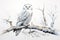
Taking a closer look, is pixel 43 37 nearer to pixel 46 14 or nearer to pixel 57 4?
pixel 46 14

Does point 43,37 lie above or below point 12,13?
below

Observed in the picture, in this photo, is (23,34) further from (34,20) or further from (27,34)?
(34,20)

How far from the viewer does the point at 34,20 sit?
1.28 metres

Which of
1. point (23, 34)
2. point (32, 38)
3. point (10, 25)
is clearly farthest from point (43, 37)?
point (10, 25)

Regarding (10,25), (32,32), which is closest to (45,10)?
(32,32)

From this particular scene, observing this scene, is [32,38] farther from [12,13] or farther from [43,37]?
[12,13]

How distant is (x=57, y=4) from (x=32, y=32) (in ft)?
1.46

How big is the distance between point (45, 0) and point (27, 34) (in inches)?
18.0

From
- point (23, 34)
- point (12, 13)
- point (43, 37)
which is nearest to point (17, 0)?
Answer: point (12, 13)

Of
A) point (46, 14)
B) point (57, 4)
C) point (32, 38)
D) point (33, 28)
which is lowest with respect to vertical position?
point (32, 38)

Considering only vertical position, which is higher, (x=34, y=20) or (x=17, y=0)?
(x=17, y=0)

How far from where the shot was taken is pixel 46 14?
1.29 meters

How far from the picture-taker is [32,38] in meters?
1.25

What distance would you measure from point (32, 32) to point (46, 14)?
0.88 ft
